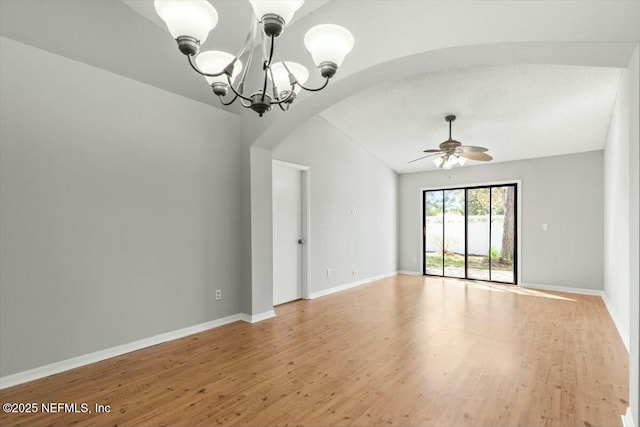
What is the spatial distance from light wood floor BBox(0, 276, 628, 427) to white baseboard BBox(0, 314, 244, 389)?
79mm

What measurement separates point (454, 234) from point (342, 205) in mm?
2915

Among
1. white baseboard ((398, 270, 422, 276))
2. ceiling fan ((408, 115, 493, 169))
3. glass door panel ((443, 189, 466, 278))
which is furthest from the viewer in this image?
white baseboard ((398, 270, 422, 276))

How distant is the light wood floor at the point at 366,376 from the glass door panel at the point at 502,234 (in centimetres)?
237

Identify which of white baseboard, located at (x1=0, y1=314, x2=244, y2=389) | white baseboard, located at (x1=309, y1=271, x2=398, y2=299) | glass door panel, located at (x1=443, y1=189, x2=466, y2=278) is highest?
glass door panel, located at (x1=443, y1=189, x2=466, y2=278)

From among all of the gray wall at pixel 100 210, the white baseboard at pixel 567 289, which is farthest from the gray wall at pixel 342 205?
the white baseboard at pixel 567 289

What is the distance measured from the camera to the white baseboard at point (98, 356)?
2.48 metres

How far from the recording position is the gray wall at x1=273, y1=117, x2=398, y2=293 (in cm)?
539

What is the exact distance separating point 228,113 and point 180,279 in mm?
2092

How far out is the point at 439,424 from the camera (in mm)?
2004

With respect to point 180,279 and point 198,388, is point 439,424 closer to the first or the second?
point 198,388

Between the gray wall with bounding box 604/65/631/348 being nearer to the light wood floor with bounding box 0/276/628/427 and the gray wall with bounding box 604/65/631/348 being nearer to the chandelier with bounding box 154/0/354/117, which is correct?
the light wood floor with bounding box 0/276/628/427

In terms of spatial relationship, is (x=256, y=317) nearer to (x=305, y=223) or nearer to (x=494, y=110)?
(x=305, y=223)

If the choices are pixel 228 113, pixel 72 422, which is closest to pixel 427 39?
pixel 228 113

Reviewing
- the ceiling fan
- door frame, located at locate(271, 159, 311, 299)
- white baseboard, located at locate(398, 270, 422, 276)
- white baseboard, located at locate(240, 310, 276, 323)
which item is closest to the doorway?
door frame, located at locate(271, 159, 311, 299)
